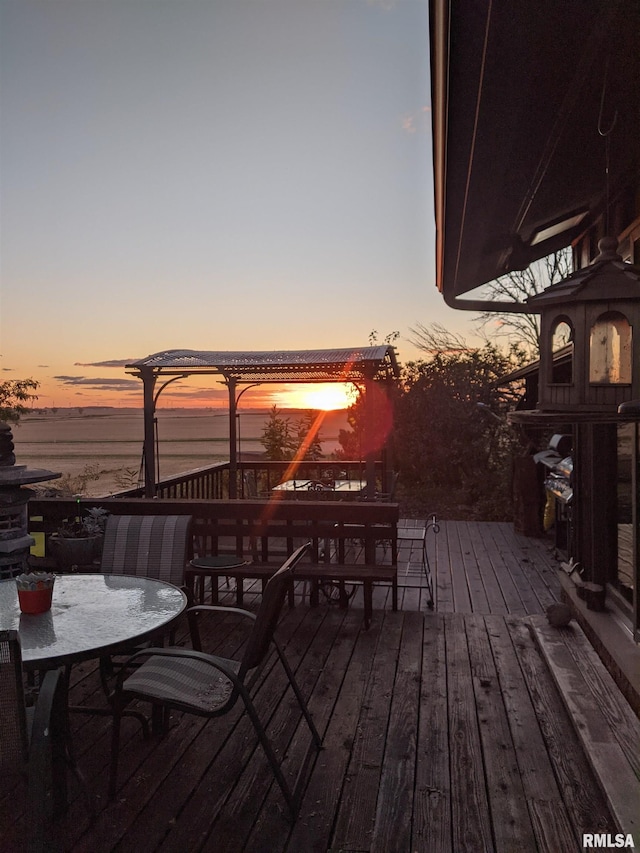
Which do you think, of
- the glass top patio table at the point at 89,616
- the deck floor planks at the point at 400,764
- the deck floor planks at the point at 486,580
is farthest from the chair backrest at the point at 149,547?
the deck floor planks at the point at 486,580

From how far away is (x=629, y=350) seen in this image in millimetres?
1931

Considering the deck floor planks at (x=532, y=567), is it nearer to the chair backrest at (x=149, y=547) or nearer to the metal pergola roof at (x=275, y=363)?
the metal pergola roof at (x=275, y=363)

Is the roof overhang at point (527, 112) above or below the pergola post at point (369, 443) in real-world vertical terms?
above

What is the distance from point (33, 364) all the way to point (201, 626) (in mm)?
10431

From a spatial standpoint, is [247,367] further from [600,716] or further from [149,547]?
[600,716]

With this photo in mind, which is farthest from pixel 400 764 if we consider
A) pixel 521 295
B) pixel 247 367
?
pixel 521 295

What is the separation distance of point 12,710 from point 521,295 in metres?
14.0

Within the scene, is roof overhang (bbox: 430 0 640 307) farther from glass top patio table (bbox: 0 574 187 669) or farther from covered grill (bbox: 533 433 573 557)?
covered grill (bbox: 533 433 573 557)

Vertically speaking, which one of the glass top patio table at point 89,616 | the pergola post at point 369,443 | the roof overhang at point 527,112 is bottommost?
the glass top patio table at point 89,616

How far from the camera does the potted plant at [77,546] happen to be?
4.47 metres

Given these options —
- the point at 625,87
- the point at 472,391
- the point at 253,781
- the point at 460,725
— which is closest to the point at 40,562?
the point at 253,781

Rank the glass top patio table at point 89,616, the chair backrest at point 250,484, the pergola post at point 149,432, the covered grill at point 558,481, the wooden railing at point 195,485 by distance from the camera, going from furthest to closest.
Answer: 1. the chair backrest at point 250,484
2. the wooden railing at point 195,485
3. the covered grill at point 558,481
4. the pergola post at point 149,432
5. the glass top patio table at point 89,616

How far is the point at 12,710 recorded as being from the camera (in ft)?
5.12

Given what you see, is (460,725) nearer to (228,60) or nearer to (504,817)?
(504,817)
